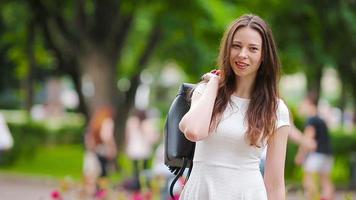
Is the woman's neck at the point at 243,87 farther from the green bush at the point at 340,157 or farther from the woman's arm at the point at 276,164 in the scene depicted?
the green bush at the point at 340,157

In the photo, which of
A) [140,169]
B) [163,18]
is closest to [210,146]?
[140,169]

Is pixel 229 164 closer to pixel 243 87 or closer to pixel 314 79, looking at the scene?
pixel 243 87

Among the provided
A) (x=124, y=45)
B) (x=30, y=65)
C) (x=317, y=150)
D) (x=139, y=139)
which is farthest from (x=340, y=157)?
(x=30, y=65)

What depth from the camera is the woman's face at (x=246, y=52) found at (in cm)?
440

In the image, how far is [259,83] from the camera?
449 centimetres

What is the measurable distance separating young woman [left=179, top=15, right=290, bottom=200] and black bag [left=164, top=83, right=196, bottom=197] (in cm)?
26

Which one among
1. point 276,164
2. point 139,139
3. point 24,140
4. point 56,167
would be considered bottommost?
point 56,167

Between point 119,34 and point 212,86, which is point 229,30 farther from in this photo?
point 119,34

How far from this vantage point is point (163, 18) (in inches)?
790

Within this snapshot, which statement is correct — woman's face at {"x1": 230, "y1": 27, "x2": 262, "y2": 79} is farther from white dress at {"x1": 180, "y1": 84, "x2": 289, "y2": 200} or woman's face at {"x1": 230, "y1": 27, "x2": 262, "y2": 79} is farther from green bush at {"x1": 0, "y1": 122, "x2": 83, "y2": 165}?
green bush at {"x1": 0, "y1": 122, "x2": 83, "y2": 165}

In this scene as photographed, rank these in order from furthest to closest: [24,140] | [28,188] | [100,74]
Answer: [24,140] → [100,74] → [28,188]

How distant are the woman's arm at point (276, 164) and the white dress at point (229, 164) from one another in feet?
0.16

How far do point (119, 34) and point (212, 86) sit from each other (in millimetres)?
20885

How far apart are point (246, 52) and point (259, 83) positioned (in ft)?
0.57
